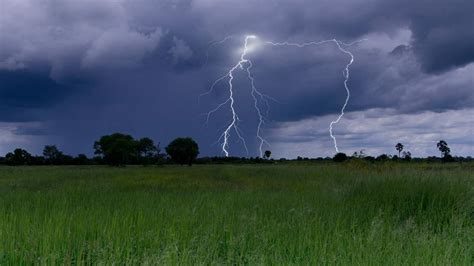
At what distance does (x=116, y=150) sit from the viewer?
8481 centimetres

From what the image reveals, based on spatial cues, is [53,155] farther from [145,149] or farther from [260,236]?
[260,236]

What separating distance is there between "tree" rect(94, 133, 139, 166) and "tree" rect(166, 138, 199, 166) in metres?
9.75

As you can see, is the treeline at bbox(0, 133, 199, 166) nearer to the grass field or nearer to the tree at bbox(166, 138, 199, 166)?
the tree at bbox(166, 138, 199, 166)

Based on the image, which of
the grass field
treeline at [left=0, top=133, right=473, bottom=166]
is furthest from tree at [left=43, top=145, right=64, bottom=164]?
the grass field

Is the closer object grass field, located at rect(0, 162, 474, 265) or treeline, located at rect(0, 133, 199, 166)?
grass field, located at rect(0, 162, 474, 265)

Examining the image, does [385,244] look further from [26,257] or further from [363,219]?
[26,257]

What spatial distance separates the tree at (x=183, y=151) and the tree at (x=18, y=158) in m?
30.5

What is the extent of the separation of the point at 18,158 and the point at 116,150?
26.3 m

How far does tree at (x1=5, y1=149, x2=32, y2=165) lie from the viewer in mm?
94875

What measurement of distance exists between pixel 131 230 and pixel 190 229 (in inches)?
44.3

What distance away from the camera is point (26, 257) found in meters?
6.75

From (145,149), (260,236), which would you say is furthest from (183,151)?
(260,236)

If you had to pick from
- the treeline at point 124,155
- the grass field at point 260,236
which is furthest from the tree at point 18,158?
the grass field at point 260,236

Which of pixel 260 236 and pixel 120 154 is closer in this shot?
pixel 260 236
